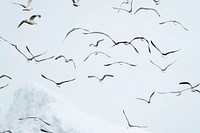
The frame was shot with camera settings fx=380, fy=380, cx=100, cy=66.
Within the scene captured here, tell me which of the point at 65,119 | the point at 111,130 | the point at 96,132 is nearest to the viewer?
the point at 111,130

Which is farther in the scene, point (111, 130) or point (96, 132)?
point (96, 132)

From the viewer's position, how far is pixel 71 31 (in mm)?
839

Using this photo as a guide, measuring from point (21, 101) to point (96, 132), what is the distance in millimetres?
577

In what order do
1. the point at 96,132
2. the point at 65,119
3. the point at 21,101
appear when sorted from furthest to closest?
the point at 21,101 → the point at 65,119 → the point at 96,132

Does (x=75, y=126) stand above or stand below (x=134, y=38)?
below

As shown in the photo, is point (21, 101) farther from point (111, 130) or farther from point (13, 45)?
point (13, 45)

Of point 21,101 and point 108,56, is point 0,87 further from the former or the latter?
point 21,101

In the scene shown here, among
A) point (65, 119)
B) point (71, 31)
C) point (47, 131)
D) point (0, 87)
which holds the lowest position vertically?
point (65, 119)

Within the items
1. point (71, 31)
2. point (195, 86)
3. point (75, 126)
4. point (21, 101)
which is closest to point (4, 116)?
point (21, 101)

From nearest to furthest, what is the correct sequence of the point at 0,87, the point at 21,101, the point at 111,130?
the point at 0,87 < the point at 111,130 < the point at 21,101

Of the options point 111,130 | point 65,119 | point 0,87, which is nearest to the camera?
point 0,87

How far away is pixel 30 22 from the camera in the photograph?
80cm

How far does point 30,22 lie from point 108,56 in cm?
19

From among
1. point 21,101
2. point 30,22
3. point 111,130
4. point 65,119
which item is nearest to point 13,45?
point 30,22
